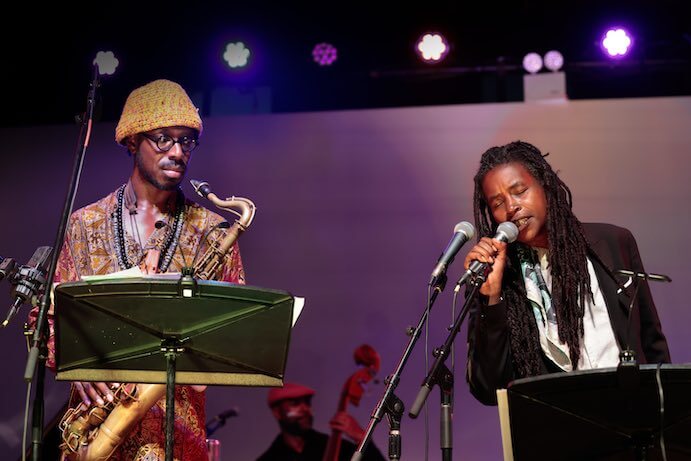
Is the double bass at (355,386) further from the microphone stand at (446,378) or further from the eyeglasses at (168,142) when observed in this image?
the microphone stand at (446,378)

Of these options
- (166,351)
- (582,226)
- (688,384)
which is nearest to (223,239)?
(166,351)

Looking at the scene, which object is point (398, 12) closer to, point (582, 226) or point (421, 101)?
point (421, 101)

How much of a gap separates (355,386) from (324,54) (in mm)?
2463

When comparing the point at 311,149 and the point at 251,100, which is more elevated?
the point at 251,100

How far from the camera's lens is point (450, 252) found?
3434 millimetres

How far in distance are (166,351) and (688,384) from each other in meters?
1.66

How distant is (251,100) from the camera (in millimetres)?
7184

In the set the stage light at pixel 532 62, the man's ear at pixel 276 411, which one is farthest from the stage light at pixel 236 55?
the man's ear at pixel 276 411

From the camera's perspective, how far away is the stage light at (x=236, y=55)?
6969mm

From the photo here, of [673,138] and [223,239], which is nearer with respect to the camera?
[223,239]

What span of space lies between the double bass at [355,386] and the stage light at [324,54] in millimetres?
2115

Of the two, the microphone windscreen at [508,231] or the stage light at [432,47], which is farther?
the stage light at [432,47]

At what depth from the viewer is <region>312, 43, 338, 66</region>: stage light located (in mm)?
6914

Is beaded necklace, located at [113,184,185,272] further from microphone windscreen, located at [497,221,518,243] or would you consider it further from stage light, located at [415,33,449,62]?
stage light, located at [415,33,449,62]
